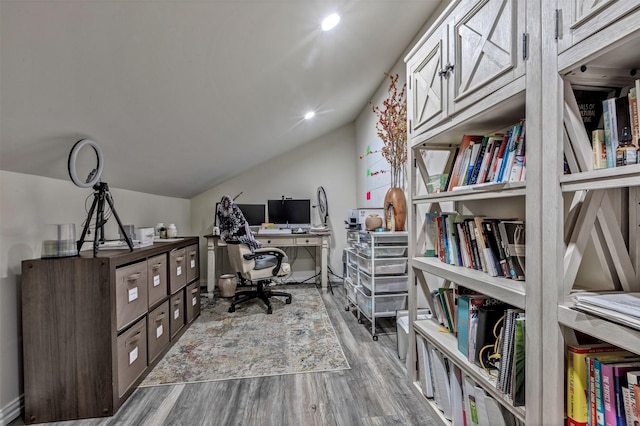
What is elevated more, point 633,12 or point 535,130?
point 633,12

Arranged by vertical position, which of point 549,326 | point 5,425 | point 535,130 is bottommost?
point 5,425

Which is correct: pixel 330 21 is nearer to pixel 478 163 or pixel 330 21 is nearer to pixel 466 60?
pixel 466 60

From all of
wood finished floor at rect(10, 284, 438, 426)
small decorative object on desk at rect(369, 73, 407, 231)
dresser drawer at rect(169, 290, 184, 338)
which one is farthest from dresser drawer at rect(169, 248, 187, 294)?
small decorative object on desk at rect(369, 73, 407, 231)

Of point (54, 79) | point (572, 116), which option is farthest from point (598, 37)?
point (54, 79)

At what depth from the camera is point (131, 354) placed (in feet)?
5.36

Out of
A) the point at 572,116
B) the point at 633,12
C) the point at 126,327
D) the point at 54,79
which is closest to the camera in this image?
the point at 633,12

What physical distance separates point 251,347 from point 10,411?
129 cm

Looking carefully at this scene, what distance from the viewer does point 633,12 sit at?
0.62 meters

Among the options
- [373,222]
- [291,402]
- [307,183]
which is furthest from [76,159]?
[307,183]

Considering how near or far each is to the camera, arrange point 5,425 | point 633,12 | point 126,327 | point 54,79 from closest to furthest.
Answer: point 633,12 < point 54,79 < point 5,425 < point 126,327

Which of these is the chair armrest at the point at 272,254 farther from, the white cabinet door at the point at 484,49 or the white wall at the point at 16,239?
the white cabinet door at the point at 484,49

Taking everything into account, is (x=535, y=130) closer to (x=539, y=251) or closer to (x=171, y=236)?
(x=539, y=251)

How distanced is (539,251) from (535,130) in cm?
37

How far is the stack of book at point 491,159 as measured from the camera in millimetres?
1061
